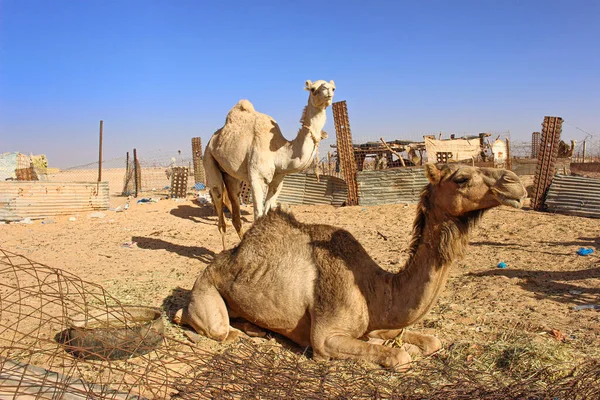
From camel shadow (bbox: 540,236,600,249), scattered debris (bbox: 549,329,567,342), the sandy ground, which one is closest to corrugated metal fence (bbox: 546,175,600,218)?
the sandy ground

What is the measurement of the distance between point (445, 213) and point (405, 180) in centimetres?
1135

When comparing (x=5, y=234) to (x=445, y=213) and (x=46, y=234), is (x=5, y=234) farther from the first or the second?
(x=445, y=213)

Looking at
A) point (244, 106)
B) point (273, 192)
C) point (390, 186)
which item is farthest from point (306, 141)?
point (390, 186)

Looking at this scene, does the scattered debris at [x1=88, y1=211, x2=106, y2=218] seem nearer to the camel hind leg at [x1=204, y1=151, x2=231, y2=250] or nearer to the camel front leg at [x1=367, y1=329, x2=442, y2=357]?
the camel hind leg at [x1=204, y1=151, x2=231, y2=250]

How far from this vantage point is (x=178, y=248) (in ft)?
30.1

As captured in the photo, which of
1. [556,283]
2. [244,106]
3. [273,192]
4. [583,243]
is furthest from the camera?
[244,106]

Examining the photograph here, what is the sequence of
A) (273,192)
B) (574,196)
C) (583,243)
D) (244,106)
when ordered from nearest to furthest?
1. (273,192)
2. (583,243)
3. (244,106)
4. (574,196)

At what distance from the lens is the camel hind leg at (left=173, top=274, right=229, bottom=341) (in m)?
4.31

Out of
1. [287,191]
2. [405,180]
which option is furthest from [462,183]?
[287,191]

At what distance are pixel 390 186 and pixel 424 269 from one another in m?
11.3

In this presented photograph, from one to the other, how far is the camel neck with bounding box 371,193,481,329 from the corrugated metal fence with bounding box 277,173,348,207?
37.6ft

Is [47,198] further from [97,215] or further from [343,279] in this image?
[343,279]

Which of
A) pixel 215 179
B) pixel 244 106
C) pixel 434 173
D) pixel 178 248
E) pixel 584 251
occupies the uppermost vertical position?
pixel 244 106

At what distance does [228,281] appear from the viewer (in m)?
4.39
